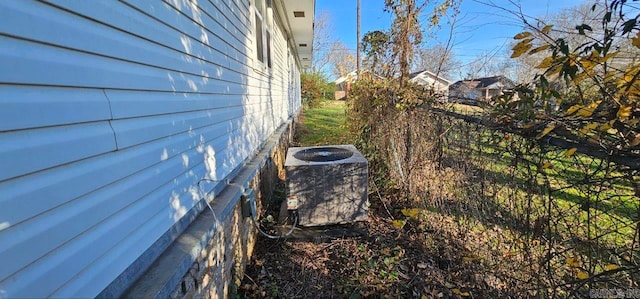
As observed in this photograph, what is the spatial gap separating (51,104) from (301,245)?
10.5 ft

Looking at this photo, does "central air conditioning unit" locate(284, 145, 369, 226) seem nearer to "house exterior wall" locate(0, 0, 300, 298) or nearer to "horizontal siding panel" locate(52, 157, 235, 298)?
"house exterior wall" locate(0, 0, 300, 298)

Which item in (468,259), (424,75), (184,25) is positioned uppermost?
(184,25)

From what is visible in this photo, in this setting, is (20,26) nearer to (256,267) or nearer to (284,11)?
(256,267)

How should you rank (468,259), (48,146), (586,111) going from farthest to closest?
1. (468,259)
2. (586,111)
3. (48,146)

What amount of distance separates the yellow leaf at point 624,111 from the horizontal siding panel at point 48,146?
7.75 feet

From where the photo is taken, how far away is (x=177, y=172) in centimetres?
215

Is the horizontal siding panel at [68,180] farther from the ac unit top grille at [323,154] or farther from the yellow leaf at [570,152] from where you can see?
the ac unit top grille at [323,154]

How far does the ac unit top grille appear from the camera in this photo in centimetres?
453

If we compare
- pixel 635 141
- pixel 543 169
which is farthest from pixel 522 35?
pixel 543 169

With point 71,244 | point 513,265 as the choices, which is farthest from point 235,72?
point 513,265

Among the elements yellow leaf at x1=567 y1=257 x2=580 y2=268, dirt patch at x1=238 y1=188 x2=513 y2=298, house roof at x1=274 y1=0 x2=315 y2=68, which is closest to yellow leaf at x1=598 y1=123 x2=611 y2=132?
yellow leaf at x1=567 y1=257 x2=580 y2=268

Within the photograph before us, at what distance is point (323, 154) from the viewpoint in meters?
4.74

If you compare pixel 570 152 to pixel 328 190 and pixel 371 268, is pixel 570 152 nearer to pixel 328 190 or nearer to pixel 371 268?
pixel 371 268

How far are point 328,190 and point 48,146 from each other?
10.3 feet
